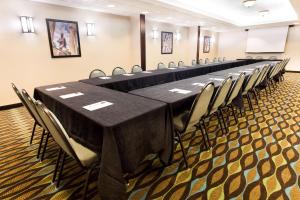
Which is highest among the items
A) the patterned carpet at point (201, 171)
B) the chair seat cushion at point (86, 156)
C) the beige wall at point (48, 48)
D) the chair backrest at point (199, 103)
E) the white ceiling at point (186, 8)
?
the white ceiling at point (186, 8)

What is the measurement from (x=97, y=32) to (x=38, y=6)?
159cm

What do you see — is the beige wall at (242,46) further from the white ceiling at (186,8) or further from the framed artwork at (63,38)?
the framed artwork at (63,38)

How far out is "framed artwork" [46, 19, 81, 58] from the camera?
14.5ft

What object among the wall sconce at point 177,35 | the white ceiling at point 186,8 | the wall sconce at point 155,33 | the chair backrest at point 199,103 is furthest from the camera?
the wall sconce at point 177,35

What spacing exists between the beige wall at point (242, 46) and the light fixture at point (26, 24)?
36.5 feet

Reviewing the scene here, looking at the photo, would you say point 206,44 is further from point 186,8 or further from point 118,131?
point 118,131

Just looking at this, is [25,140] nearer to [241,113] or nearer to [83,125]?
[83,125]

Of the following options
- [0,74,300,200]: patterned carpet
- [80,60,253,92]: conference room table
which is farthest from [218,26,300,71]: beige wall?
[0,74,300,200]: patterned carpet

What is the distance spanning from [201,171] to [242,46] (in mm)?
11422

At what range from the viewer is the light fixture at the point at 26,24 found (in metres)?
3.92

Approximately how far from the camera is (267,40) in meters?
9.97

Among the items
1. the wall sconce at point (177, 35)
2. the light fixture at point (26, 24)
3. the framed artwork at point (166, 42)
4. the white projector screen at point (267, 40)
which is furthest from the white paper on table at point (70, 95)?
the white projector screen at point (267, 40)

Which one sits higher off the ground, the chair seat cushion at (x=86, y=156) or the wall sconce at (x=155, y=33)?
the wall sconce at (x=155, y=33)

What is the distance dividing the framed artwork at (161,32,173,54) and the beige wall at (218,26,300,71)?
18.7 ft
